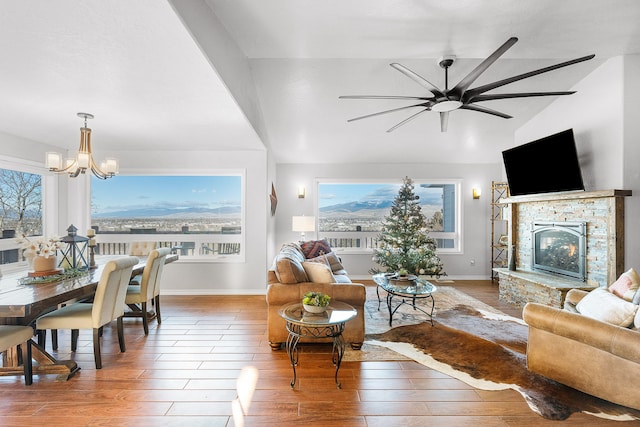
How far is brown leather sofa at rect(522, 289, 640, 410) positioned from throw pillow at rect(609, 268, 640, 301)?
60 cm

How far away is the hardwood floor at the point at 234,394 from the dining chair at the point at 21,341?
12cm

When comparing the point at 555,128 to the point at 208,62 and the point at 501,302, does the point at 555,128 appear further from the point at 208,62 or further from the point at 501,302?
the point at 208,62

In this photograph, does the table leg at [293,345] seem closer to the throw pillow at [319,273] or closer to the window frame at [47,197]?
the throw pillow at [319,273]

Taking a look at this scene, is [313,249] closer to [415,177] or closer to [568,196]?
[415,177]

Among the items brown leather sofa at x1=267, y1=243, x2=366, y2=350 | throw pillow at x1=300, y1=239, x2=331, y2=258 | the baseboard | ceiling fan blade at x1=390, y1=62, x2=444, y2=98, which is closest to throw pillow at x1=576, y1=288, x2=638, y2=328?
brown leather sofa at x1=267, y1=243, x2=366, y2=350

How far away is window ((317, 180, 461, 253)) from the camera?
21.2 feet

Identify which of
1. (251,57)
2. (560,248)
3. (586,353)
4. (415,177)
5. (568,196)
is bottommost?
(586,353)

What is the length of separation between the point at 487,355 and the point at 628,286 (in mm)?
1318

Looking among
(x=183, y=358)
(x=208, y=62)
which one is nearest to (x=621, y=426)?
(x=183, y=358)

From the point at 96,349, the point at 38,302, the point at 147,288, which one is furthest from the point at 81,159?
the point at 96,349

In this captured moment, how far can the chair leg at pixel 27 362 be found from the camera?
2.42 metres

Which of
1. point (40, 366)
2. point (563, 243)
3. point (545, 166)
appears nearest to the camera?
point (40, 366)

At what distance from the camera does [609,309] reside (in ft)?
7.79

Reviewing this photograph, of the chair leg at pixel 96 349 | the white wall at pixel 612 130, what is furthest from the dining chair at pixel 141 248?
the white wall at pixel 612 130
